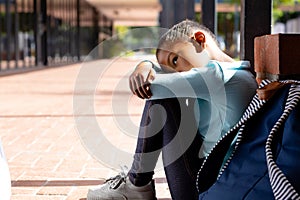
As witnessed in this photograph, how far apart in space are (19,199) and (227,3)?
17123 millimetres

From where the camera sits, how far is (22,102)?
6.14 metres

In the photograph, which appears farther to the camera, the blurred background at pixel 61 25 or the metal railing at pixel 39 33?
the metal railing at pixel 39 33

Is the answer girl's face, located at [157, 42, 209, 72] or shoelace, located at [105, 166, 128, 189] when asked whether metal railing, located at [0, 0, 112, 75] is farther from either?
girl's face, located at [157, 42, 209, 72]

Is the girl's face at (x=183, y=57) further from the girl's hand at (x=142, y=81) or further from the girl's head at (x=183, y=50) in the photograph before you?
the girl's hand at (x=142, y=81)

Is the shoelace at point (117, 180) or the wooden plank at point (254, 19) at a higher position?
the wooden plank at point (254, 19)

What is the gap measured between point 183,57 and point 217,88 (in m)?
0.17

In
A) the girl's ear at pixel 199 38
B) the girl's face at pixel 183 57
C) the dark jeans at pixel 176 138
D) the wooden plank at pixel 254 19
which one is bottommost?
the dark jeans at pixel 176 138

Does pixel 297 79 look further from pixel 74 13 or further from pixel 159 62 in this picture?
pixel 74 13

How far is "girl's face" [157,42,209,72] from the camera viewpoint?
1580 mm

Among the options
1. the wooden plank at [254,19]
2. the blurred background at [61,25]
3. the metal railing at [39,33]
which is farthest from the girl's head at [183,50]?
the metal railing at [39,33]

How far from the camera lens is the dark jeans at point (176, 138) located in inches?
65.1

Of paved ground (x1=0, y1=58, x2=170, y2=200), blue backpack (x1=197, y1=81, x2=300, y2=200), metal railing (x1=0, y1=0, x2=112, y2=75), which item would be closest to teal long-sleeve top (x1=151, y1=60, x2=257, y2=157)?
blue backpack (x1=197, y1=81, x2=300, y2=200)

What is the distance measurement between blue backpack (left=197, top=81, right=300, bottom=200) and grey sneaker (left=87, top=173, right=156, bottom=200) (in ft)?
1.72

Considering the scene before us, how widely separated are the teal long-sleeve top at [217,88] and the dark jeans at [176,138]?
111mm
